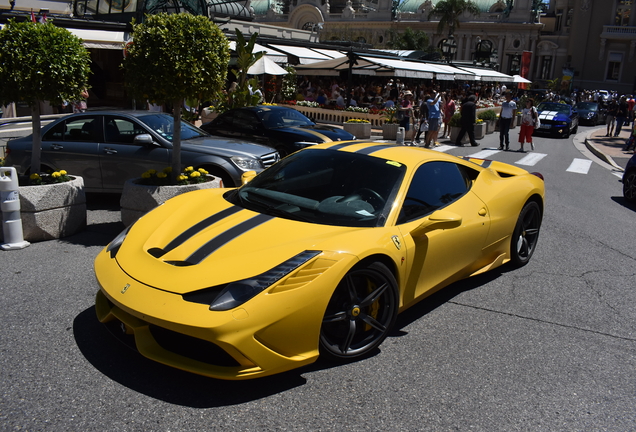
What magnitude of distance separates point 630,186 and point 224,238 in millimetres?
9550

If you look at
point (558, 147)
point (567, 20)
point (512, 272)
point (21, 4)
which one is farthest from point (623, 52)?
point (512, 272)

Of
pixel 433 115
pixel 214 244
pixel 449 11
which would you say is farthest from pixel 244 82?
pixel 449 11

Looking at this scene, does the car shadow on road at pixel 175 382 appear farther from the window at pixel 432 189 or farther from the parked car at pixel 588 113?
the parked car at pixel 588 113

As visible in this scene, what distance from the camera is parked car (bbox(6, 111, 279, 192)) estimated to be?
7.61 m

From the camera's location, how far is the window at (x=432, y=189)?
13.3ft

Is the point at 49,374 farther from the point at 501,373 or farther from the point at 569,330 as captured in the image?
the point at 569,330

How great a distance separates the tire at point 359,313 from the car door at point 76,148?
18.4ft

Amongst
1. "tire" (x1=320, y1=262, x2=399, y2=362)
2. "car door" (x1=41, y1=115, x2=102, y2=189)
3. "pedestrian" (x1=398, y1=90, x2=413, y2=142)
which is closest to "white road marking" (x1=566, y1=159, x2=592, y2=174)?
"pedestrian" (x1=398, y1=90, x2=413, y2=142)

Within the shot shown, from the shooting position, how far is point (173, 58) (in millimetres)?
5961

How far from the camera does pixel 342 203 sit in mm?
3980

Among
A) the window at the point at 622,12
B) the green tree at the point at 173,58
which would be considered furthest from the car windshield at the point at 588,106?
the window at the point at 622,12

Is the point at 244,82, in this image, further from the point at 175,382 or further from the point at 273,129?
the point at 175,382

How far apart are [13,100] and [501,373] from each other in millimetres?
6058

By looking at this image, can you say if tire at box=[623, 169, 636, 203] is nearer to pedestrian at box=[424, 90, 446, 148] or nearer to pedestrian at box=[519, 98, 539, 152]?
pedestrian at box=[424, 90, 446, 148]
